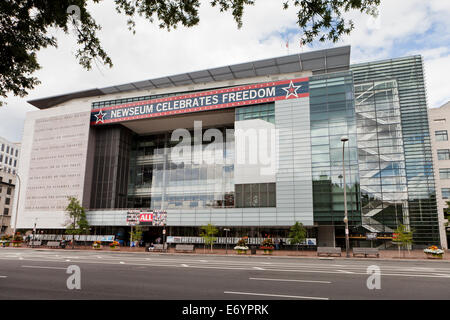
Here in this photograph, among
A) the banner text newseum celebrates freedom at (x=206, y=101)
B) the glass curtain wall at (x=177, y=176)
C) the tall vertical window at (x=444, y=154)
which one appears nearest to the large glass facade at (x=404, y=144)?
A: the banner text newseum celebrates freedom at (x=206, y=101)

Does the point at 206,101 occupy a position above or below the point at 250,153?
above

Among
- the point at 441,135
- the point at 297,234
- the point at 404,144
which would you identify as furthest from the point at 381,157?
the point at 441,135

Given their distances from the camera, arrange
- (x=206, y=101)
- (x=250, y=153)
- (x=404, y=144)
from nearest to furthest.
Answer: (x=404, y=144)
(x=250, y=153)
(x=206, y=101)

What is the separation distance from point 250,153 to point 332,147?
10.2 m

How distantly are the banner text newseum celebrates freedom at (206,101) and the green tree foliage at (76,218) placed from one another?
43.7 ft

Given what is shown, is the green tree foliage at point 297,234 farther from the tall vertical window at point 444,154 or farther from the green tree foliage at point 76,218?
the tall vertical window at point 444,154

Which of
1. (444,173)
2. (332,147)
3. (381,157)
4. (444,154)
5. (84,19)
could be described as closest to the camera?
(84,19)

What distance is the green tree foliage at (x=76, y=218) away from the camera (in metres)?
44.0

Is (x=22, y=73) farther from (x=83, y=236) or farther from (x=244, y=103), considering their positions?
(x=83, y=236)

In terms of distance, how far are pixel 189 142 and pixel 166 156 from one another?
465 centimetres

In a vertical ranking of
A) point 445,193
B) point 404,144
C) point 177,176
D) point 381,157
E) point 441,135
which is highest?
point 441,135

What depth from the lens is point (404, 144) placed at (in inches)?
1613

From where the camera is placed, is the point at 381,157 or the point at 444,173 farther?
the point at 444,173

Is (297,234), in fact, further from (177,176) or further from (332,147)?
(177,176)
